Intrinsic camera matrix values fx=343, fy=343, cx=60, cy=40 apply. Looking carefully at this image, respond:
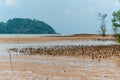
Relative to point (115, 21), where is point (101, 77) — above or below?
below

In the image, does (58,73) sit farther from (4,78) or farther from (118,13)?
(118,13)

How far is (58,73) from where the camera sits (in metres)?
23.2

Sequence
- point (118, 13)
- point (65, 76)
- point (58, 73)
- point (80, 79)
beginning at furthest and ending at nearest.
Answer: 1. point (118, 13)
2. point (58, 73)
3. point (65, 76)
4. point (80, 79)

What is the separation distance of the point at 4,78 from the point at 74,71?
5541 mm

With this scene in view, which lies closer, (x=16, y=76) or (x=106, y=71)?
(x=16, y=76)

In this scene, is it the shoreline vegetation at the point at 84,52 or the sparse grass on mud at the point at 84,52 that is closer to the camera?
the shoreline vegetation at the point at 84,52

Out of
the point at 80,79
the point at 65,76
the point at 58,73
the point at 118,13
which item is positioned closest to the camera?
the point at 80,79

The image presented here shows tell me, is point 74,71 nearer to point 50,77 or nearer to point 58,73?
point 58,73

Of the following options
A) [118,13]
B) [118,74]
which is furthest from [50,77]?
[118,13]

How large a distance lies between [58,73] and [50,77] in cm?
201

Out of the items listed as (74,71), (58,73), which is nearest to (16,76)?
(58,73)

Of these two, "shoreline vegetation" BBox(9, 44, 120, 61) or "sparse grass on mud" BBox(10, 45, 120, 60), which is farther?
"sparse grass on mud" BBox(10, 45, 120, 60)

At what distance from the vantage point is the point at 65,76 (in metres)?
21.7

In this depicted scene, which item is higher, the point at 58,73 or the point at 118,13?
the point at 118,13
